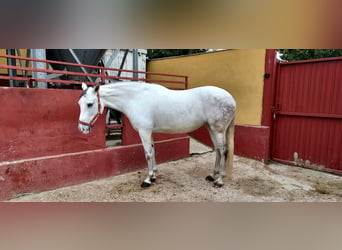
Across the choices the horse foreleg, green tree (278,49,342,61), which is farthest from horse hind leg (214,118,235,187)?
green tree (278,49,342,61)

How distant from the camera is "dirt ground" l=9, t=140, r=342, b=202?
2506mm

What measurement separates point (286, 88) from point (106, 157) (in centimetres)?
343

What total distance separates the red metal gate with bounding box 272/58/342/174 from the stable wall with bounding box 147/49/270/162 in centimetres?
32

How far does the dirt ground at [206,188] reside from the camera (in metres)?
2.51

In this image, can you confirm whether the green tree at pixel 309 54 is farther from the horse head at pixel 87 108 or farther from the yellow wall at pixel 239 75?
the horse head at pixel 87 108

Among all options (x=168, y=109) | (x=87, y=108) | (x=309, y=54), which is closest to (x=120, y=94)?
(x=87, y=108)

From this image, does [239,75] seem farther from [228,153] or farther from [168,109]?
[168,109]

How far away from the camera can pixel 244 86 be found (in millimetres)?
4211

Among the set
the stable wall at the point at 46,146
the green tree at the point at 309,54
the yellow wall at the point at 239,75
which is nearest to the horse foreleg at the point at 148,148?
the stable wall at the point at 46,146

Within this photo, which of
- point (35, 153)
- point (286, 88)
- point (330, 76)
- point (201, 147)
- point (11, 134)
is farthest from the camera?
point (201, 147)

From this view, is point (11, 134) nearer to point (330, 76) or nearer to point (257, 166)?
point (257, 166)

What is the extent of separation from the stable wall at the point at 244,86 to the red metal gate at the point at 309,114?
0.32 metres

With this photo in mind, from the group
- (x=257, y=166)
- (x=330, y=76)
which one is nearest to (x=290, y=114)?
(x=330, y=76)

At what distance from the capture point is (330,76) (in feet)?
10.9
